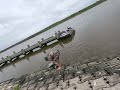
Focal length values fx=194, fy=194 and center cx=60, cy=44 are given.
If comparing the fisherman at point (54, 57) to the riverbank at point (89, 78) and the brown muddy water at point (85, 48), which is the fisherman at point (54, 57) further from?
the brown muddy water at point (85, 48)

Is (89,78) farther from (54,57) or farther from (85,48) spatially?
(85,48)

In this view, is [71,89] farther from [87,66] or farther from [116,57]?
[116,57]

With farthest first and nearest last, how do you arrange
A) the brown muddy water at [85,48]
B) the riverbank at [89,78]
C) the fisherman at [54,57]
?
1. the brown muddy water at [85,48]
2. the fisherman at [54,57]
3. the riverbank at [89,78]

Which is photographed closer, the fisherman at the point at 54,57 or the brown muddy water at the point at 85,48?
the fisherman at the point at 54,57

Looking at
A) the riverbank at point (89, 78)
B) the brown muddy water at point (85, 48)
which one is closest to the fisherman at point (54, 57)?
the riverbank at point (89, 78)

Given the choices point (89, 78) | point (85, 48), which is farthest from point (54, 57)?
point (85, 48)

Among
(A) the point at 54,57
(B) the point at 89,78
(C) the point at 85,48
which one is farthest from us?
(C) the point at 85,48

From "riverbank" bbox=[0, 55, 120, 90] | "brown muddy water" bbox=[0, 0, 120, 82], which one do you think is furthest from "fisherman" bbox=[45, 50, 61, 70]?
"brown muddy water" bbox=[0, 0, 120, 82]

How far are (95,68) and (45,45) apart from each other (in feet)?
77.3

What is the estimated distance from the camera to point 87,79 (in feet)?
31.1

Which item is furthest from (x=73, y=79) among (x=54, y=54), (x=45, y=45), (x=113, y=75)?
(x=45, y=45)

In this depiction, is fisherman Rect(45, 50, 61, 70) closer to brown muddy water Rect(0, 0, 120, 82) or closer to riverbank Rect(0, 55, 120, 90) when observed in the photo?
riverbank Rect(0, 55, 120, 90)

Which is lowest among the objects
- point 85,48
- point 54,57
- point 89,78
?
point 85,48

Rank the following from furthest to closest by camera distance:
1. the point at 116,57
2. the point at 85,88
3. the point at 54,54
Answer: the point at 54,54, the point at 116,57, the point at 85,88
